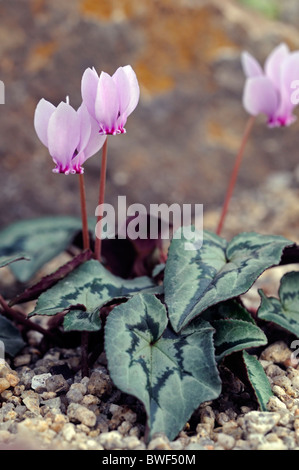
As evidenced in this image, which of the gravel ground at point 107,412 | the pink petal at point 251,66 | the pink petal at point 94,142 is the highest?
the pink petal at point 251,66

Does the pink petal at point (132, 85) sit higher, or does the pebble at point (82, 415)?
the pink petal at point (132, 85)

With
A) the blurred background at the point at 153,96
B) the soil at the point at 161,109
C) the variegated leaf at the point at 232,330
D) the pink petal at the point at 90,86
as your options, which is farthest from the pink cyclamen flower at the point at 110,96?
the blurred background at the point at 153,96

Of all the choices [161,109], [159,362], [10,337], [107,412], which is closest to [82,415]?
[107,412]

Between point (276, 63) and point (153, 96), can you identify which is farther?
point (153, 96)

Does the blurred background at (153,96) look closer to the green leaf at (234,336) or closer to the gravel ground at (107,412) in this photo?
the gravel ground at (107,412)

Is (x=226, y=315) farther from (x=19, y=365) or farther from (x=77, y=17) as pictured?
(x=77, y=17)

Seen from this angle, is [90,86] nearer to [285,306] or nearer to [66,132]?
[66,132]

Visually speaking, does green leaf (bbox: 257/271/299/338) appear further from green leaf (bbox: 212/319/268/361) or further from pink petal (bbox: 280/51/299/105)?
pink petal (bbox: 280/51/299/105)

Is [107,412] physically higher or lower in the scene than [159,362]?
lower
